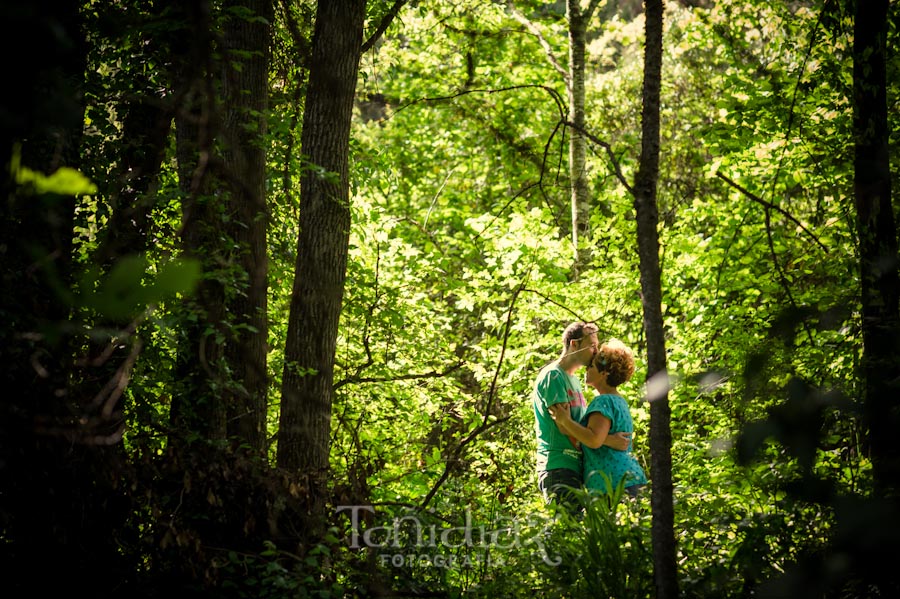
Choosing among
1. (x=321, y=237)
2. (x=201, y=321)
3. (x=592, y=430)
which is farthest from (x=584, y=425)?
(x=201, y=321)

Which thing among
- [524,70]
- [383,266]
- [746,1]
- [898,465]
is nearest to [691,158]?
[524,70]

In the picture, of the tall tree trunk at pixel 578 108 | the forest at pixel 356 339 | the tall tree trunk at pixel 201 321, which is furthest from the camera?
the tall tree trunk at pixel 578 108

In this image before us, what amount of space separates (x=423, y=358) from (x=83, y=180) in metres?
7.47

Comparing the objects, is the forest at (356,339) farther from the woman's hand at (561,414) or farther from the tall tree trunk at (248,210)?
the woman's hand at (561,414)

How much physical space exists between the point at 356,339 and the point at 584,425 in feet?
10.7

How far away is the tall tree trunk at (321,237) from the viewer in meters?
5.50

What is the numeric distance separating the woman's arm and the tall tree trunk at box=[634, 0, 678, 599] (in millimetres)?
1527

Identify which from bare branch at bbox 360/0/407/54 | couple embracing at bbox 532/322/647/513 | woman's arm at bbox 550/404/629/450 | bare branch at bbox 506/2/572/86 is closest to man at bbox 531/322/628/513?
couple embracing at bbox 532/322/647/513

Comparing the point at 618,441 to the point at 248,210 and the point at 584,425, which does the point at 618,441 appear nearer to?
the point at 584,425

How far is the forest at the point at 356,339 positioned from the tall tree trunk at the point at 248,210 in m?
0.03

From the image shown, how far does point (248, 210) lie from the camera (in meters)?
5.70

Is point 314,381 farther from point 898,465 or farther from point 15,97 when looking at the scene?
point 15,97

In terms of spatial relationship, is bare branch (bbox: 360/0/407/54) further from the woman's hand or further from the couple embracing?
the woman's hand

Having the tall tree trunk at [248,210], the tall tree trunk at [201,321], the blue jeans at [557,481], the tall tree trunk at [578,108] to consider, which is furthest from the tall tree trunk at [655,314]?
the tall tree trunk at [578,108]
